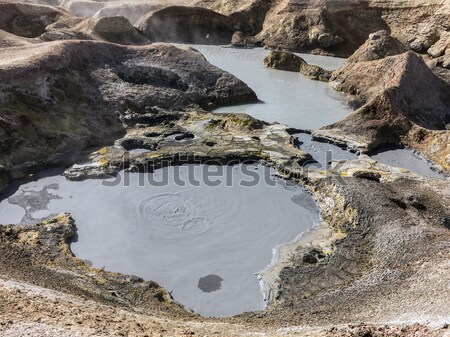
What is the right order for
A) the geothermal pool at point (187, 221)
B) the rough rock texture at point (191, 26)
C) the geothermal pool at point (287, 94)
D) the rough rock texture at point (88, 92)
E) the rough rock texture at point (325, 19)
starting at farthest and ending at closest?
the rough rock texture at point (191, 26), the rough rock texture at point (325, 19), the geothermal pool at point (287, 94), the rough rock texture at point (88, 92), the geothermal pool at point (187, 221)

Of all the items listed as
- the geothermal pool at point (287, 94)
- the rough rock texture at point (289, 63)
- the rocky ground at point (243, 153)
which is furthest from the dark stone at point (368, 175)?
the rough rock texture at point (289, 63)

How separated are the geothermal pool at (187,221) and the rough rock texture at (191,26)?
23922 mm

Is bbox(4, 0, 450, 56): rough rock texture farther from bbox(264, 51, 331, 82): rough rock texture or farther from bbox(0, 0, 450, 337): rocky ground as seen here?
bbox(264, 51, 331, 82): rough rock texture

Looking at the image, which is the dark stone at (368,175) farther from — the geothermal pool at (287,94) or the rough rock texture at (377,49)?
the rough rock texture at (377,49)

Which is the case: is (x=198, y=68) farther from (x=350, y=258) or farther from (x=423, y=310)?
(x=423, y=310)

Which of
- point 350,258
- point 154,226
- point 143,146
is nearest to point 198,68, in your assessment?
point 143,146

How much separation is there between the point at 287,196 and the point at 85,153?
8.03 m

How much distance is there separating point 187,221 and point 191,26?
93.3 ft

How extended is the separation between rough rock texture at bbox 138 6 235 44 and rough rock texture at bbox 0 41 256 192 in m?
12.8

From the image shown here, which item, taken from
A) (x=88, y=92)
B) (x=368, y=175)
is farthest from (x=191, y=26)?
(x=368, y=175)

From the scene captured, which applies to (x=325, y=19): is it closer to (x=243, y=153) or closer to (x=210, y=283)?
(x=243, y=153)

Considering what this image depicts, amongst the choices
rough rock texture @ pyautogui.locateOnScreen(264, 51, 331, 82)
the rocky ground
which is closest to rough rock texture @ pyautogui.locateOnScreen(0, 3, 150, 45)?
the rocky ground

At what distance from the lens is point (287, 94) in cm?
2614

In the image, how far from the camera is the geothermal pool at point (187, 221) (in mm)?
12078
